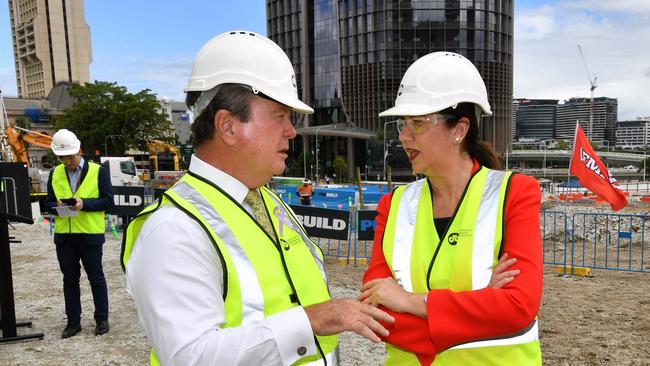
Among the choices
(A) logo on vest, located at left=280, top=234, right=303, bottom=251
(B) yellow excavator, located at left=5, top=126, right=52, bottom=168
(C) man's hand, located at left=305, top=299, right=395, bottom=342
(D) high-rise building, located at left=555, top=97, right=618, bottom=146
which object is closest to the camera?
(C) man's hand, located at left=305, top=299, right=395, bottom=342

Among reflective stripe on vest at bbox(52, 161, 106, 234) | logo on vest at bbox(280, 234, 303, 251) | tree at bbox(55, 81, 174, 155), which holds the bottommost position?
reflective stripe on vest at bbox(52, 161, 106, 234)

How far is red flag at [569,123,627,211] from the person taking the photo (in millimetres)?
11422

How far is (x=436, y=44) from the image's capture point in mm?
59000

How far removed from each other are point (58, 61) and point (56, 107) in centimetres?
1833

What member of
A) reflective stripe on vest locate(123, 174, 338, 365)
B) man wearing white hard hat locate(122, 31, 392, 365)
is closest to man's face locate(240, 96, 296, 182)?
man wearing white hard hat locate(122, 31, 392, 365)

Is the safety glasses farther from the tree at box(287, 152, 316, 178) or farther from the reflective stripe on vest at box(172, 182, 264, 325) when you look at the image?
the tree at box(287, 152, 316, 178)

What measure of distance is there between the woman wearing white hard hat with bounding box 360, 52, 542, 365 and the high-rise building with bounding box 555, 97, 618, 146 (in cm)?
17933

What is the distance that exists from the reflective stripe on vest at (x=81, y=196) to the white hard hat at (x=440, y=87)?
16.3 ft

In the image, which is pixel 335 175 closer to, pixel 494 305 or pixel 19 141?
pixel 19 141

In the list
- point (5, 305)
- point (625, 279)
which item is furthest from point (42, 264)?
point (625, 279)

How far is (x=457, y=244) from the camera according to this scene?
193 centimetres

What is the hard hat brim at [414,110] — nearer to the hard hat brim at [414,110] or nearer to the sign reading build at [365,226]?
the hard hat brim at [414,110]

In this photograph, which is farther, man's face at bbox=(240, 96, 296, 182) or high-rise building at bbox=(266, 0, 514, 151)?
high-rise building at bbox=(266, 0, 514, 151)

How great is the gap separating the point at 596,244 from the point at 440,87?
42.8 feet
